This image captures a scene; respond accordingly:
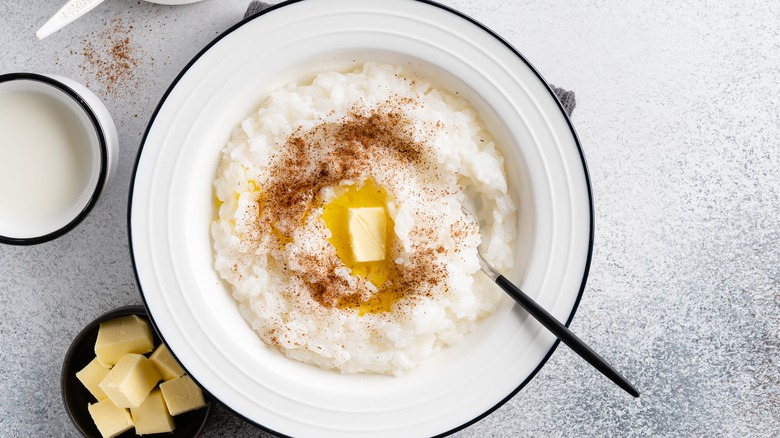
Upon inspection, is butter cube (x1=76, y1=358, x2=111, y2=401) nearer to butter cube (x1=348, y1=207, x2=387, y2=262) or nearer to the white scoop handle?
butter cube (x1=348, y1=207, x2=387, y2=262)

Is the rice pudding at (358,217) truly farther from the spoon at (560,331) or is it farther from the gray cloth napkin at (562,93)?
the gray cloth napkin at (562,93)

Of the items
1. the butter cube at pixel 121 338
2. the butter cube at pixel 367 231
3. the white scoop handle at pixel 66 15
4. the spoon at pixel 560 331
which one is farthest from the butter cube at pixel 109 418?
the spoon at pixel 560 331

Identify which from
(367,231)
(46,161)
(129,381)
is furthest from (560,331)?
(46,161)

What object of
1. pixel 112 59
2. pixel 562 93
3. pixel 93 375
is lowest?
pixel 93 375

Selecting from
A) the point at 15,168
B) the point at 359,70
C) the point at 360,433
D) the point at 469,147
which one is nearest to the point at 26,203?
the point at 15,168

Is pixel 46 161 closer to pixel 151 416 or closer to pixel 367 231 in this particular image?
pixel 151 416

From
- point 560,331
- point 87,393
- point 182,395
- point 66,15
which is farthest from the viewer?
point 87,393

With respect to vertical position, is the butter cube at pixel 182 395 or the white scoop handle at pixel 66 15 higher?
the white scoop handle at pixel 66 15

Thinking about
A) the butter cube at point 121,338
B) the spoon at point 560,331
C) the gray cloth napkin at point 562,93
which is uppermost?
the gray cloth napkin at point 562,93
